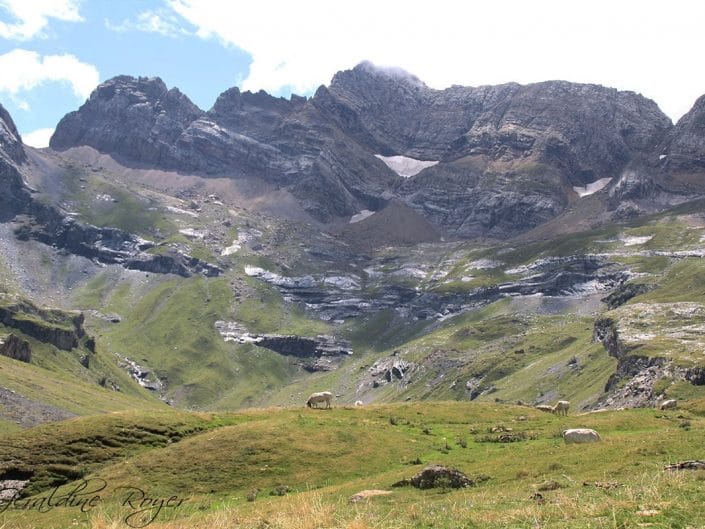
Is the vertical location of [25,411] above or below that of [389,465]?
below

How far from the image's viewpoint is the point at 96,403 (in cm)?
14200

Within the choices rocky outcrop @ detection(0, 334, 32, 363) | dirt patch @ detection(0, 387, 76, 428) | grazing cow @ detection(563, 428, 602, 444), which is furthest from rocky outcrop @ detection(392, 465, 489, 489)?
rocky outcrop @ detection(0, 334, 32, 363)

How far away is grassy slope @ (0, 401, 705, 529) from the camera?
19.0m

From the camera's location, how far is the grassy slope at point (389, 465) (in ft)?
62.3

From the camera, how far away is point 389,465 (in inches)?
1763

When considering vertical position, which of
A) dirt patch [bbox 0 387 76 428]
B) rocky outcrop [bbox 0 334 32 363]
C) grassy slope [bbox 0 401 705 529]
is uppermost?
grassy slope [bbox 0 401 705 529]

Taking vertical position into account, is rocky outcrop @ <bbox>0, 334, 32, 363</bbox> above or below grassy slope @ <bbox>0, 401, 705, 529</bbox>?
below

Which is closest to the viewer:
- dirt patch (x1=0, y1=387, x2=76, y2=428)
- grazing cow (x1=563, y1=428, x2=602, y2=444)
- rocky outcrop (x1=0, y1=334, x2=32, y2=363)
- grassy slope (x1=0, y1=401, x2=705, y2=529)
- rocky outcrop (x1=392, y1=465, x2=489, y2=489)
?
grassy slope (x1=0, y1=401, x2=705, y2=529)

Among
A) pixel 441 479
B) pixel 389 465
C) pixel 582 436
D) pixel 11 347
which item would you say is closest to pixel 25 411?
pixel 389 465

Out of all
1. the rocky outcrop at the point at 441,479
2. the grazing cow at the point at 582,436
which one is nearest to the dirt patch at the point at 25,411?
the rocky outcrop at the point at 441,479

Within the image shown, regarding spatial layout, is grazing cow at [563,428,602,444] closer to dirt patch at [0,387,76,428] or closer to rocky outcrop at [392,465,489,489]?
rocky outcrop at [392,465,489,489]

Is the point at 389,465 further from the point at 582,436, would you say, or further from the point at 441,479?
the point at 582,436

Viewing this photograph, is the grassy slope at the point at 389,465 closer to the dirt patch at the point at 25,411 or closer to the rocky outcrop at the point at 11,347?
the dirt patch at the point at 25,411

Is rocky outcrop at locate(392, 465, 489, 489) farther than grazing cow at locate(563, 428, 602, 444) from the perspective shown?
No
